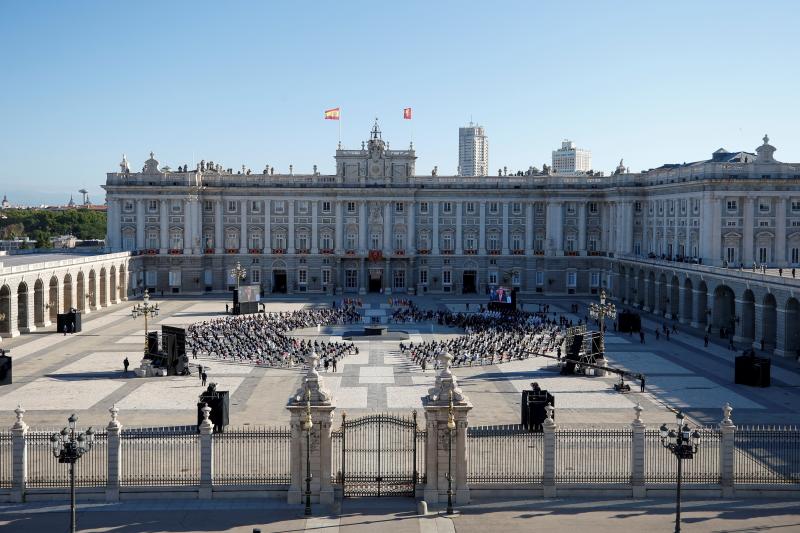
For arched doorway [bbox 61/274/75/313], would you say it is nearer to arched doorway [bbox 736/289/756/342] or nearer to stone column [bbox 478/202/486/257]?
stone column [bbox 478/202/486/257]

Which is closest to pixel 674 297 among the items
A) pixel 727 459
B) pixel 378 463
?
pixel 727 459

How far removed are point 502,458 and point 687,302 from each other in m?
50.4

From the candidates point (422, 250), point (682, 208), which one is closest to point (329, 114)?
point (422, 250)

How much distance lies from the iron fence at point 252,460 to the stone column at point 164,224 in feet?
230

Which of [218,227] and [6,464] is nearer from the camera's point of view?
[6,464]

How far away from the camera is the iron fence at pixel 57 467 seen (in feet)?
96.2

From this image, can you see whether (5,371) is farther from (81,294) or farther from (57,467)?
(81,294)

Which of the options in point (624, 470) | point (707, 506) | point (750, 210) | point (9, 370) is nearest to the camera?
point (707, 506)

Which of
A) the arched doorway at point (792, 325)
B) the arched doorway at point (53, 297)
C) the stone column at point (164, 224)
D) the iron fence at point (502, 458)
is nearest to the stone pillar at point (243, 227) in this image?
the stone column at point (164, 224)

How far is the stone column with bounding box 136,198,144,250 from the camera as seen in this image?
102162 millimetres

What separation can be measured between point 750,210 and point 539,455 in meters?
51.8

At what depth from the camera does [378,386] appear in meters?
49.8

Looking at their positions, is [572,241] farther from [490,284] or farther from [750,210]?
[750,210]

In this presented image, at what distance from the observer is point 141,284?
335ft
